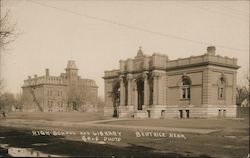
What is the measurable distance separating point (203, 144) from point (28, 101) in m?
78.0

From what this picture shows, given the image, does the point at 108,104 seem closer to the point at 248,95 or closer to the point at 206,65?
the point at 206,65

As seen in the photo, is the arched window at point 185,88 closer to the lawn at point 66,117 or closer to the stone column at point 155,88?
the stone column at point 155,88

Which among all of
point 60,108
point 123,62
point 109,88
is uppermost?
point 123,62

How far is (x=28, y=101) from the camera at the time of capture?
284ft

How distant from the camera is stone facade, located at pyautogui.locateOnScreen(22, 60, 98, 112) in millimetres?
76250

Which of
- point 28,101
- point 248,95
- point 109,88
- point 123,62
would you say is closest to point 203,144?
point 123,62

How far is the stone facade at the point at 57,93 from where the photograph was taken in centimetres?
7625

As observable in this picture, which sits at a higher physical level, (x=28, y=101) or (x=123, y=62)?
(x=123, y=62)

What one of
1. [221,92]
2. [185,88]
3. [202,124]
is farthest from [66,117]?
[221,92]

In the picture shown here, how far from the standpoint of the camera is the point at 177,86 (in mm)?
43500

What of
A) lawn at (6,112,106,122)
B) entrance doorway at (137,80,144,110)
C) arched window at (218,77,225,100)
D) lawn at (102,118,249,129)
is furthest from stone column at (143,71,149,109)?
lawn at (102,118,249,129)

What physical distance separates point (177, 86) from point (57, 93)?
5044 centimetres

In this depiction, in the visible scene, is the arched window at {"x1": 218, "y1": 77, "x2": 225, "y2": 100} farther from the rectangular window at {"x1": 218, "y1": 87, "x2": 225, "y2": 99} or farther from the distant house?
the distant house

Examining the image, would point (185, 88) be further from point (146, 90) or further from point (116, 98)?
point (116, 98)
